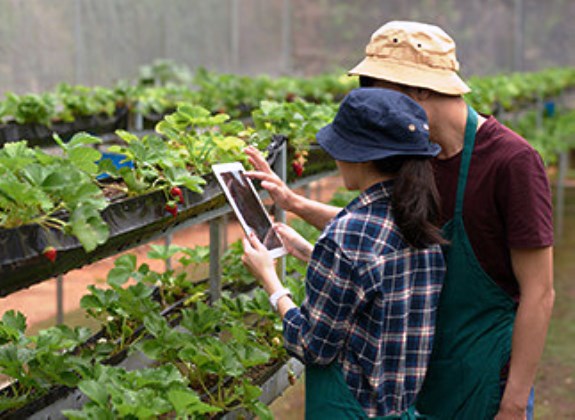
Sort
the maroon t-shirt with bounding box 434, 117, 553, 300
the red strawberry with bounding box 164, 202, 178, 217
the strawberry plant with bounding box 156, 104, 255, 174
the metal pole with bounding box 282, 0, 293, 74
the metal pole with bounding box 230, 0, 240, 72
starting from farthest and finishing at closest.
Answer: the metal pole with bounding box 282, 0, 293, 74
the metal pole with bounding box 230, 0, 240, 72
the strawberry plant with bounding box 156, 104, 255, 174
the red strawberry with bounding box 164, 202, 178, 217
the maroon t-shirt with bounding box 434, 117, 553, 300

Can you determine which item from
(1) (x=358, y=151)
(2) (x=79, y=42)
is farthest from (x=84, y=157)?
(2) (x=79, y=42)

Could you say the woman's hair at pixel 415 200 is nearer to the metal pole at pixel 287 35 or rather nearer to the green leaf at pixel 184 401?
the green leaf at pixel 184 401

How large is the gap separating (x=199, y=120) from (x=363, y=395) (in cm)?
119

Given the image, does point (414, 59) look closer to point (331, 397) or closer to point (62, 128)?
point (331, 397)

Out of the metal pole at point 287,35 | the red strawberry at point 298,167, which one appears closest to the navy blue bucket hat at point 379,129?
the red strawberry at point 298,167

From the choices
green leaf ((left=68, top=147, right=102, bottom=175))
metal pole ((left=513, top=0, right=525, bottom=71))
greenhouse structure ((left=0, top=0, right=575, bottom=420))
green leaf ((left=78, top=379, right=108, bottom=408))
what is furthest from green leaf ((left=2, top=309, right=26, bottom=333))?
metal pole ((left=513, top=0, right=525, bottom=71))

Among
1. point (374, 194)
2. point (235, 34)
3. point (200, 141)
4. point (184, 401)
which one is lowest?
point (235, 34)

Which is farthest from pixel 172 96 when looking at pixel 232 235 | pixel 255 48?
pixel 255 48

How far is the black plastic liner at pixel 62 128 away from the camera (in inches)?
160

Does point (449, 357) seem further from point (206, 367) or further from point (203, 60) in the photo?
point (203, 60)

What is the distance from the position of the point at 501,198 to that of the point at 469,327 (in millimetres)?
309

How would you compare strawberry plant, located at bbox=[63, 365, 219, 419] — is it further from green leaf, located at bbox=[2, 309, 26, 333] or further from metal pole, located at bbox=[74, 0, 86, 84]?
metal pole, located at bbox=[74, 0, 86, 84]

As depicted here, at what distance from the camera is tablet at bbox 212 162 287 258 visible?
7.00 feet

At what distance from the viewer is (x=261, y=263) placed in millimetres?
2033
